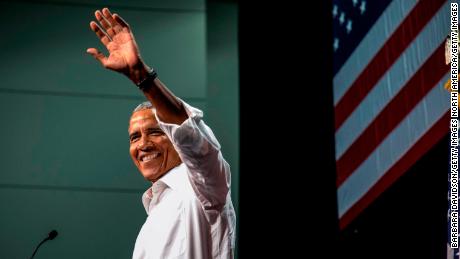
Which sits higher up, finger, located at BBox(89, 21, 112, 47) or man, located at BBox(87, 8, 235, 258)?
finger, located at BBox(89, 21, 112, 47)

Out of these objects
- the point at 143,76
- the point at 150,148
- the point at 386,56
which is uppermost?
the point at 386,56

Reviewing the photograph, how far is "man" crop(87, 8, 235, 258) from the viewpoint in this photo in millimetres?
2375

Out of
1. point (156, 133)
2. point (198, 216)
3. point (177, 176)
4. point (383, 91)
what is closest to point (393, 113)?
point (383, 91)

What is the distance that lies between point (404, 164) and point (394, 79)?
494mm

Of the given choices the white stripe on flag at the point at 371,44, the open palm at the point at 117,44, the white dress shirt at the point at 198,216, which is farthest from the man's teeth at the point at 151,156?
the white stripe on flag at the point at 371,44

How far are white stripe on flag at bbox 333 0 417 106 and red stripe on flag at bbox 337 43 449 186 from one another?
324 mm

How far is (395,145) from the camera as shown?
15.3 ft

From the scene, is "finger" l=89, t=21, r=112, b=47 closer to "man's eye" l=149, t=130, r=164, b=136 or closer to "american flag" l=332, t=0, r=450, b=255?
"man's eye" l=149, t=130, r=164, b=136

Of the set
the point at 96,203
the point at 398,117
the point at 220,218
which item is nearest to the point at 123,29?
the point at 220,218

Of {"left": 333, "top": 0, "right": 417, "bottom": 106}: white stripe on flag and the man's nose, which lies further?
{"left": 333, "top": 0, "right": 417, "bottom": 106}: white stripe on flag

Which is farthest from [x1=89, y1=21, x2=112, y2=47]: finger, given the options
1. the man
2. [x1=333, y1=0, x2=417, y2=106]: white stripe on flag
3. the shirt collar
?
[x1=333, y1=0, x2=417, y2=106]: white stripe on flag

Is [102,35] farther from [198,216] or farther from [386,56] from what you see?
[386,56]

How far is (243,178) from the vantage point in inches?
203

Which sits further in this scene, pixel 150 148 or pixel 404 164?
pixel 404 164
